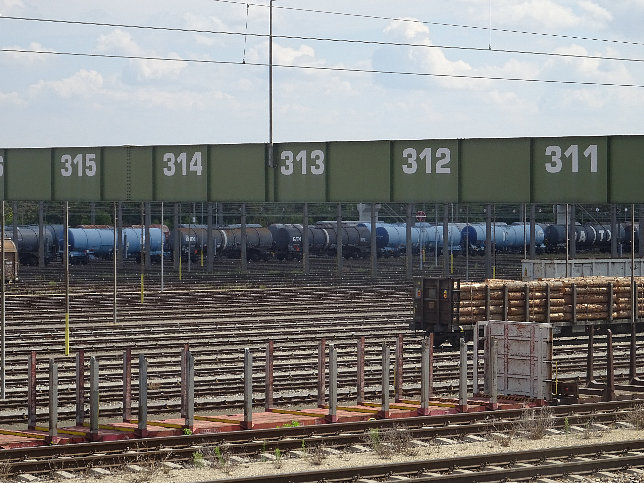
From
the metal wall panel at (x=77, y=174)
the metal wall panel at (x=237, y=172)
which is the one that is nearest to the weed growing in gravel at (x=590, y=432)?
the metal wall panel at (x=237, y=172)

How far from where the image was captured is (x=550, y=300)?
37000 millimetres

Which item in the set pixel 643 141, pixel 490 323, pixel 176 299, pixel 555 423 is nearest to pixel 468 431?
pixel 555 423

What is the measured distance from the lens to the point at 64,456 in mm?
19500

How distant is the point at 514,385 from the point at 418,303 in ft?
35.8

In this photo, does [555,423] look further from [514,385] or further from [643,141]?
[643,141]

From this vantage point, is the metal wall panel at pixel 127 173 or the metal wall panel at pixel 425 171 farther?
the metal wall panel at pixel 127 173

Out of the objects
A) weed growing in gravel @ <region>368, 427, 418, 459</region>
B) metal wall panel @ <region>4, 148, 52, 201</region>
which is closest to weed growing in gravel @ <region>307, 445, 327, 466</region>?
weed growing in gravel @ <region>368, 427, 418, 459</region>

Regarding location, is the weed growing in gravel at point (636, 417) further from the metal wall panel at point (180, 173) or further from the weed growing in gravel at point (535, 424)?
the metal wall panel at point (180, 173)

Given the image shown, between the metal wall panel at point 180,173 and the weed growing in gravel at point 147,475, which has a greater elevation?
the metal wall panel at point 180,173

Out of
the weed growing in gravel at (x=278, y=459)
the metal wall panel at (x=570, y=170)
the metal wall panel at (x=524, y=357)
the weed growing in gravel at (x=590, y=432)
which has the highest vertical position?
the metal wall panel at (x=570, y=170)

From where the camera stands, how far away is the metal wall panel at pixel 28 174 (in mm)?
46344

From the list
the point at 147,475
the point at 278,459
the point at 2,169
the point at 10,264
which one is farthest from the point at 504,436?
the point at 10,264

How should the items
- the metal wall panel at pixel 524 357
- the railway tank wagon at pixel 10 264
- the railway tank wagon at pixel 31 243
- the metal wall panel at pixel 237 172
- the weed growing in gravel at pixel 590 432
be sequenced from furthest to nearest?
1. the railway tank wagon at pixel 31 243
2. the railway tank wagon at pixel 10 264
3. the metal wall panel at pixel 237 172
4. the metal wall panel at pixel 524 357
5. the weed growing in gravel at pixel 590 432

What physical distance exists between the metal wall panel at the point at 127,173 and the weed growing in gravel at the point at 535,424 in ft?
76.2
